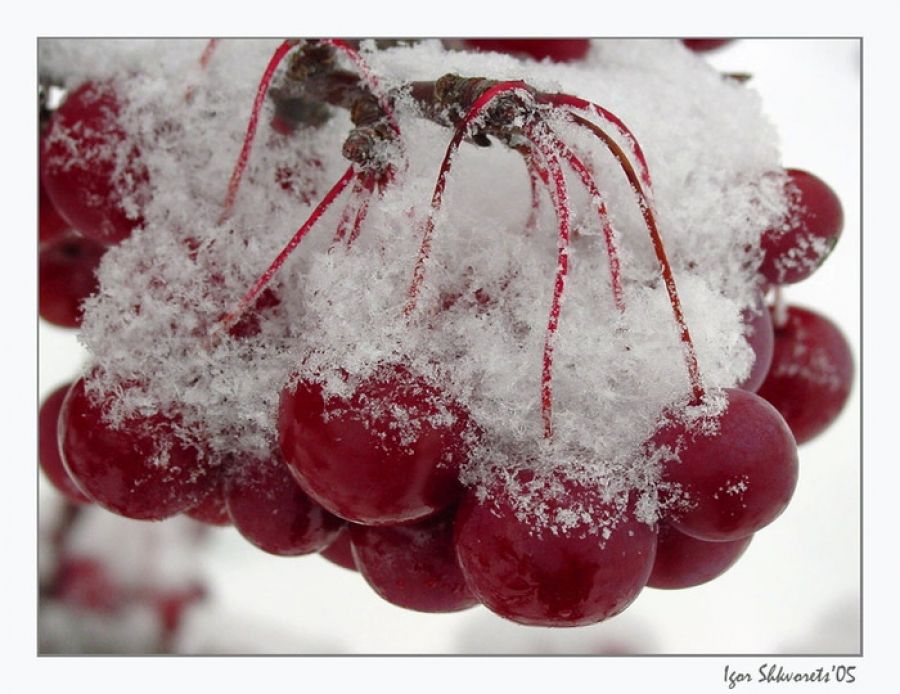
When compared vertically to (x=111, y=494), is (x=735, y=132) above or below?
above

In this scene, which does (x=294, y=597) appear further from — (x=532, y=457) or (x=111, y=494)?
(x=532, y=457)

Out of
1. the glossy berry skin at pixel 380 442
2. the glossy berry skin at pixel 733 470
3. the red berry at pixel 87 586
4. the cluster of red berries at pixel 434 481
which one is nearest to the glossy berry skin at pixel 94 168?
the cluster of red berries at pixel 434 481

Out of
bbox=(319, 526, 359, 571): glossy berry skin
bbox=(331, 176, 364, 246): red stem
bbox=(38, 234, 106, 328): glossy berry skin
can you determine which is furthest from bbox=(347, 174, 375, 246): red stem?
bbox=(38, 234, 106, 328): glossy berry skin

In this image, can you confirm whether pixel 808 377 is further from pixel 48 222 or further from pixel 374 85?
pixel 48 222

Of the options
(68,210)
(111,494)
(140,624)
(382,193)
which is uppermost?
(382,193)

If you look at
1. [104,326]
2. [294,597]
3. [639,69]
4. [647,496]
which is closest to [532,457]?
[647,496]

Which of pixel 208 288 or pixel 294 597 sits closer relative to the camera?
pixel 208 288

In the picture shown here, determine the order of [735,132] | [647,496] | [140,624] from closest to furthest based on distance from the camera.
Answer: [647,496], [735,132], [140,624]
